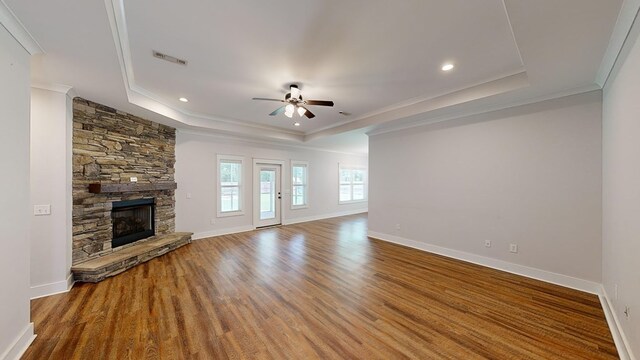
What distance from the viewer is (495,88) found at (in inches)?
128

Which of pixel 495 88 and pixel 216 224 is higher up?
pixel 495 88

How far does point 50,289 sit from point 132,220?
1.68 metres

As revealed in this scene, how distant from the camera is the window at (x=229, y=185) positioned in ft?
19.9

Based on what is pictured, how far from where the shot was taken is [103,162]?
3.77 m

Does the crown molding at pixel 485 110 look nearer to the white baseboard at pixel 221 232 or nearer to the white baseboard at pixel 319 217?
the white baseboard at pixel 319 217

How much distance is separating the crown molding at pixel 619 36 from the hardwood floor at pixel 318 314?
8.50 ft

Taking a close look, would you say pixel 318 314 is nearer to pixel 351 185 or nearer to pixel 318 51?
pixel 318 51

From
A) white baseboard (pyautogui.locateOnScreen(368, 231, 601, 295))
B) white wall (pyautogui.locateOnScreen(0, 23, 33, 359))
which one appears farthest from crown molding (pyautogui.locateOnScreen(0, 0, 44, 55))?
white baseboard (pyautogui.locateOnScreen(368, 231, 601, 295))

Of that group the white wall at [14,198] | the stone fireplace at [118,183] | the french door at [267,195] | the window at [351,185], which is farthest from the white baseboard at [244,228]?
the white wall at [14,198]

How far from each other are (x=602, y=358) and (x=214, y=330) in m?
3.32

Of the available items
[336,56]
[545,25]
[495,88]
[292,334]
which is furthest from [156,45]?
[495,88]

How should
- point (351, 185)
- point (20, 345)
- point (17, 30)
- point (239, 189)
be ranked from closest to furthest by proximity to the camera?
point (17, 30) → point (20, 345) → point (239, 189) → point (351, 185)

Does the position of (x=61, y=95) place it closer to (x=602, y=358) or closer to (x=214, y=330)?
(x=214, y=330)

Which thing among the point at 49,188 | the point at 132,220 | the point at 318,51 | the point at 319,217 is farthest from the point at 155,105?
the point at 319,217
